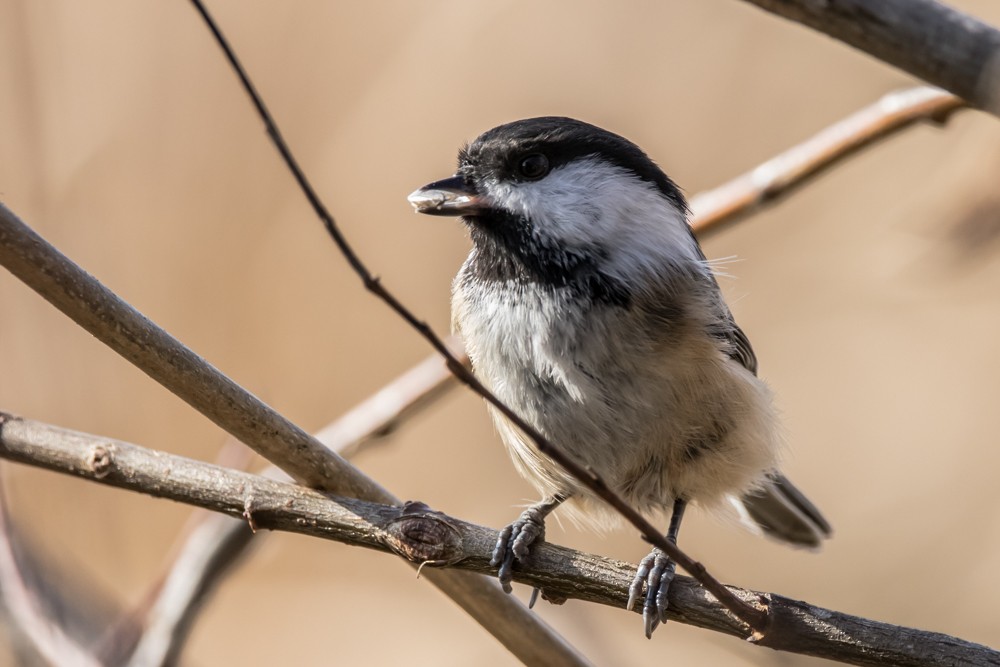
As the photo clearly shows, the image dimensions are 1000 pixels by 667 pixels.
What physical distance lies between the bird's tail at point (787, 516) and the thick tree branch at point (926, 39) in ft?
6.65

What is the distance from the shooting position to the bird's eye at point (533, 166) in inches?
93.0

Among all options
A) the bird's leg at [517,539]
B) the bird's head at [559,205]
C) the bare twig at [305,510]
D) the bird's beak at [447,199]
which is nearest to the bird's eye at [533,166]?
the bird's head at [559,205]

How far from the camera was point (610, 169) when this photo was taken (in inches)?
95.6

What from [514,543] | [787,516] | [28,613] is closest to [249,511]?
[514,543]

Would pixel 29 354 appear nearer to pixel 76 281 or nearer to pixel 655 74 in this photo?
pixel 76 281

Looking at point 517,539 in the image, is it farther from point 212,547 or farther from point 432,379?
point 212,547

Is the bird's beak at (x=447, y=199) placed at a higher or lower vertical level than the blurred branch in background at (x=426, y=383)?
higher

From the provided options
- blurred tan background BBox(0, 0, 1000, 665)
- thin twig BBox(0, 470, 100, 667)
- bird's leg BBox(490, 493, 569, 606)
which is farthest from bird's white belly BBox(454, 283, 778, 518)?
blurred tan background BBox(0, 0, 1000, 665)

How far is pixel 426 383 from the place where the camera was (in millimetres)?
2684

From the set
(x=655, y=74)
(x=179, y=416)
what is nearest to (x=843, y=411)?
(x=655, y=74)

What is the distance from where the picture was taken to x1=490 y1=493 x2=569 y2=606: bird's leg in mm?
1922

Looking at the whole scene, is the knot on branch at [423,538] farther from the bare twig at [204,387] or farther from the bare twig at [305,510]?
the bare twig at [204,387]

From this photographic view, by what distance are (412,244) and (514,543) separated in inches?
108

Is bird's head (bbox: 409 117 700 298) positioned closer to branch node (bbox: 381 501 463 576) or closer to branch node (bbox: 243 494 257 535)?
branch node (bbox: 381 501 463 576)
